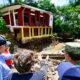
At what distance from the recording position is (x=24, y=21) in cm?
2275

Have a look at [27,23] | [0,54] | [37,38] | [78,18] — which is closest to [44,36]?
[37,38]

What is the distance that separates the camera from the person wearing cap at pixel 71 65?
230 cm

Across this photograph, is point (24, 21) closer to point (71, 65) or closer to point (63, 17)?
point (63, 17)

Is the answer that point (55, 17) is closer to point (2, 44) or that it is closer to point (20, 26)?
point (20, 26)

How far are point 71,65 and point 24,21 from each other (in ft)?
67.2

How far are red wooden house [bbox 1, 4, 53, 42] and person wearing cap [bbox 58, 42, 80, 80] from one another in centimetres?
1824

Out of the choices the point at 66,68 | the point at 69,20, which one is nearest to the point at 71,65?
the point at 66,68

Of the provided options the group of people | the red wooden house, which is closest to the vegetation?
the red wooden house

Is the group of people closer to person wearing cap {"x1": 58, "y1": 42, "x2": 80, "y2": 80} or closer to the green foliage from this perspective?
person wearing cap {"x1": 58, "y1": 42, "x2": 80, "y2": 80}

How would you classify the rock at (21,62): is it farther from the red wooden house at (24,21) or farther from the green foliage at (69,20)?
the green foliage at (69,20)

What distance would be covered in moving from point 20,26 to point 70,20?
9.36 m

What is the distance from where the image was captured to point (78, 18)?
98.2ft

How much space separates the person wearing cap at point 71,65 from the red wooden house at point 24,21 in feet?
59.8

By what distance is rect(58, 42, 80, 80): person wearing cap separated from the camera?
230 cm
